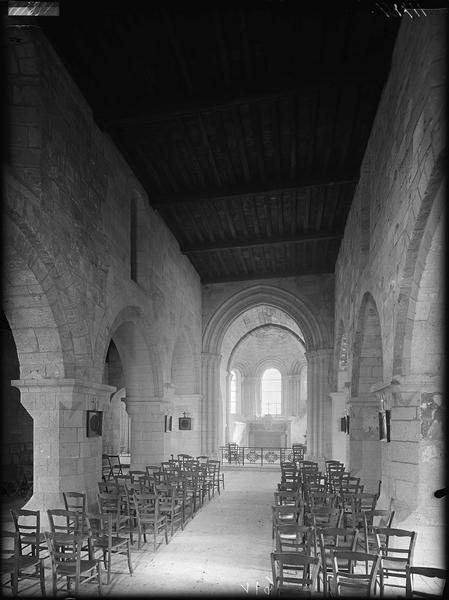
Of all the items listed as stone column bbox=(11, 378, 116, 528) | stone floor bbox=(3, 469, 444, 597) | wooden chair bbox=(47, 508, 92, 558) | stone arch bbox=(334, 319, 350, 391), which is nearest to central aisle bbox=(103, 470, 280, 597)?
stone floor bbox=(3, 469, 444, 597)

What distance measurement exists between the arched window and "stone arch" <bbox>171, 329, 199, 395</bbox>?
1679 cm

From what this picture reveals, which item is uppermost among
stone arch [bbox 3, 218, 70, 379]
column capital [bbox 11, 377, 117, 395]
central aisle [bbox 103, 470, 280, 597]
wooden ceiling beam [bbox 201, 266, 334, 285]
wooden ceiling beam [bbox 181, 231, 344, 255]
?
wooden ceiling beam [bbox 181, 231, 344, 255]

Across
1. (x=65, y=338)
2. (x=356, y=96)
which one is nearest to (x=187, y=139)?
(x=356, y=96)

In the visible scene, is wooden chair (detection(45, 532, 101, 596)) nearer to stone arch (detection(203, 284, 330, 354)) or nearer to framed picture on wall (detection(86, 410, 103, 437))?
framed picture on wall (detection(86, 410, 103, 437))

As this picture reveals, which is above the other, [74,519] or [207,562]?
[74,519]

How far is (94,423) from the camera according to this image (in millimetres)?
10172

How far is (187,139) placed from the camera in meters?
11.7

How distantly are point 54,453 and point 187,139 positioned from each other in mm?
6689

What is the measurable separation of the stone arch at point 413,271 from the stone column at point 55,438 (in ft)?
17.2

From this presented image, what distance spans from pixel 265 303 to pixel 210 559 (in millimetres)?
14748

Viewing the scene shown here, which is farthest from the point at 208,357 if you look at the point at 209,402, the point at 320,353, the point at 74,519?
the point at 74,519

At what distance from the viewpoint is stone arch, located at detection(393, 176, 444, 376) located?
6438 millimetres

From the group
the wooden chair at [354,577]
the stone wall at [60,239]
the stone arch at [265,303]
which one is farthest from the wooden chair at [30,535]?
the stone arch at [265,303]

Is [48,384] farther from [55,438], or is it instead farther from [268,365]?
[268,365]
